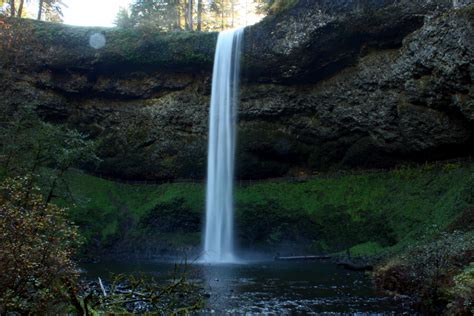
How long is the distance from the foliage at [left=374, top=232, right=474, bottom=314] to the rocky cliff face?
15.8 meters

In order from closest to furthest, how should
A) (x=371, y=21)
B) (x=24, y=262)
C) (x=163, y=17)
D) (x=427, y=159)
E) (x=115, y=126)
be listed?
(x=24, y=262)
(x=371, y=21)
(x=427, y=159)
(x=115, y=126)
(x=163, y=17)

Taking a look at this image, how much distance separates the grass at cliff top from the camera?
28406 mm

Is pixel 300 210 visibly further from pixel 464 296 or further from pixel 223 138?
pixel 464 296

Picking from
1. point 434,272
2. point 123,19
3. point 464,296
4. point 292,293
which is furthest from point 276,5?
point 464,296

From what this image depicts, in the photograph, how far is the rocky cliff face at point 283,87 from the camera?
2831cm

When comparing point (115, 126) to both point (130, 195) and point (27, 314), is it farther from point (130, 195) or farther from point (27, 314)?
point (27, 314)

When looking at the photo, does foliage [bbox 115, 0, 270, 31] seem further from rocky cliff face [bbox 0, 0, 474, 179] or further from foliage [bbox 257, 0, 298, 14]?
rocky cliff face [bbox 0, 0, 474, 179]

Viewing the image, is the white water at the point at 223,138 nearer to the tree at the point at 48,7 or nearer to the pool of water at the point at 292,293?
the pool of water at the point at 292,293

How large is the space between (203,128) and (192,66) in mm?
5581

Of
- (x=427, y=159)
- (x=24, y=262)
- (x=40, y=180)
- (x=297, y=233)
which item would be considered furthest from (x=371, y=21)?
(x=24, y=262)

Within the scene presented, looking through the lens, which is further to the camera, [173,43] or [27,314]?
[173,43]

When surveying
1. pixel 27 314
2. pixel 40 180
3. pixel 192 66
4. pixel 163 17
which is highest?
pixel 163 17

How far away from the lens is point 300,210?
3300 cm

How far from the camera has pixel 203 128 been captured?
3856cm
